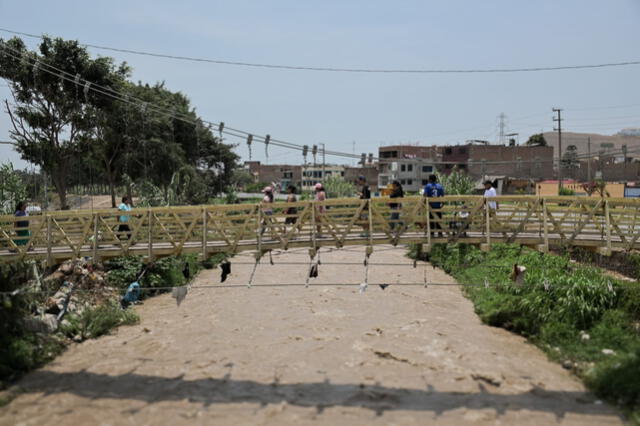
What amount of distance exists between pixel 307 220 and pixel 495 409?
556 cm

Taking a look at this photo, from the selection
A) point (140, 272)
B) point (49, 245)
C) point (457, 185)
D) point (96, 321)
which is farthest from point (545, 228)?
point (457, 185)

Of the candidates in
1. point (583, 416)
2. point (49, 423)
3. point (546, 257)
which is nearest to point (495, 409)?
point (583, 416)

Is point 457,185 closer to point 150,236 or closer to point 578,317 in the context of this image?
point 578,317

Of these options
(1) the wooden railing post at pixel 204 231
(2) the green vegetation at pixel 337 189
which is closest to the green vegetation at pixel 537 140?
(2) the green vegetation at pixel 337 189

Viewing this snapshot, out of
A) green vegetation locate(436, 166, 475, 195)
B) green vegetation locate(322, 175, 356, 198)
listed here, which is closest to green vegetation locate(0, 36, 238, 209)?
green vegetation locate(436, 166, 475, 195)

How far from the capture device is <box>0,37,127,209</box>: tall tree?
2830 centimetres

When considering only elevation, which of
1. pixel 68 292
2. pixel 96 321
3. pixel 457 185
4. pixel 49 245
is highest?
pixel 457 185

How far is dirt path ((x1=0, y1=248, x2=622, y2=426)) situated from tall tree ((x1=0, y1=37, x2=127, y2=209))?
15.0m

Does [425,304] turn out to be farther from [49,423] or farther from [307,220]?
[49,423]

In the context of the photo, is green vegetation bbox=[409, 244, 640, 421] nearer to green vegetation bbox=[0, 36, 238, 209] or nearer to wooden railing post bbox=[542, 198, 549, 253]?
wooden railing post bbox=[542, 198, 549, 253]

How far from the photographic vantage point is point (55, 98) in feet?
95.1

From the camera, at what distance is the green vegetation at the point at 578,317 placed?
1243 centimetres

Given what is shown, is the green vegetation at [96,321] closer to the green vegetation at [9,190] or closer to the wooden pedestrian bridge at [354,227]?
the wooden pedestrian bridge at [354,227]

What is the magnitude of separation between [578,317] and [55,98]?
25.3m
